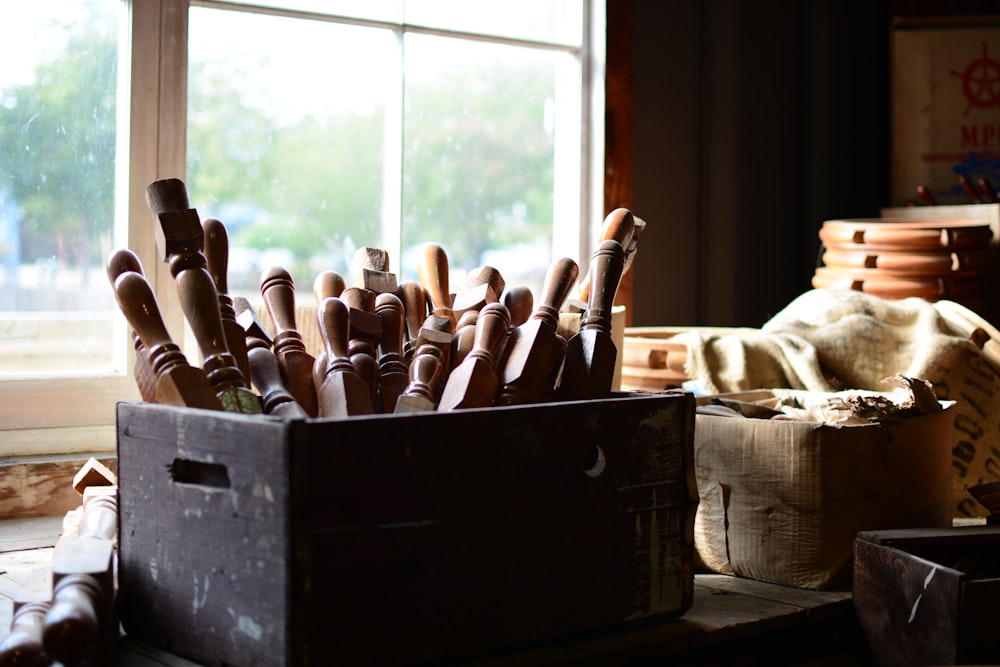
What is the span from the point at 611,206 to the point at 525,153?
0.25 metres

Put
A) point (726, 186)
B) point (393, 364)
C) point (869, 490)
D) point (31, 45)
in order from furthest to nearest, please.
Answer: point (726, 186) < point (31, 45) < point (869, 490) < point (393, 364)

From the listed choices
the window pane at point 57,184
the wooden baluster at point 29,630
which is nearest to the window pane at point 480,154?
the window pane at point 57,184

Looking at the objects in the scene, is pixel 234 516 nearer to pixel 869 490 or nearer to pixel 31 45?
pixel 869 490

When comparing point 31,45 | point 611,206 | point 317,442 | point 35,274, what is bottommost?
point 317,442

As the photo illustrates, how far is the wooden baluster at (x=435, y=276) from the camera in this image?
121 cm

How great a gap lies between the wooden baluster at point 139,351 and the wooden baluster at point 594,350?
400 millimetres

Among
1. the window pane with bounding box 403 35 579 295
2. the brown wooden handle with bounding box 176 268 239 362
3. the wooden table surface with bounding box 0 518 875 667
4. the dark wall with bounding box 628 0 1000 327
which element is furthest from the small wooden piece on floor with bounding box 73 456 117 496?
the dark wall with bounding box 628 0 1000 327

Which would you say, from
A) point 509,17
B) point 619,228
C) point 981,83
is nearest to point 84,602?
point 619,228

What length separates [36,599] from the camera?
2.84 ft

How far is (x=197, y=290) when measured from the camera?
3.05 feet

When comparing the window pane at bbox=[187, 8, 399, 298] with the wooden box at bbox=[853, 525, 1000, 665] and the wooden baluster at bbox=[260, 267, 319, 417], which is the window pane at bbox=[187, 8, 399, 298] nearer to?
the wooden baluster at bbox=[260, 267, 319, 417]

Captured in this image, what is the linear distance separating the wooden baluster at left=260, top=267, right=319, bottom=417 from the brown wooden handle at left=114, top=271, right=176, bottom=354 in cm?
13

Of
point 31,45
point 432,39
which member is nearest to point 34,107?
point 31,45

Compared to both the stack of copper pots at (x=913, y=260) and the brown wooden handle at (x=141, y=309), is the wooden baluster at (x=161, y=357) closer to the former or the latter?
the brown wooden handle at (x=141, y=309)
